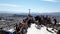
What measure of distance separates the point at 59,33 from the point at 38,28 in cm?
132

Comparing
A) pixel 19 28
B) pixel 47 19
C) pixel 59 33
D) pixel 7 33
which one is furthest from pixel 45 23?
pixel 7 33

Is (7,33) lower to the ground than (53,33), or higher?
lower

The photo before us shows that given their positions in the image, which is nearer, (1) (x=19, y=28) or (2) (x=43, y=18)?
(1) (x=19, y=28)

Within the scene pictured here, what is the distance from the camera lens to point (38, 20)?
281 inches

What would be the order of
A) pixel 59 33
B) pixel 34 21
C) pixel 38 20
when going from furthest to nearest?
pixel 34 21
pixel 38 20
pixel 59 33

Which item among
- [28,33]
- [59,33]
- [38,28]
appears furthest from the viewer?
[38,28]

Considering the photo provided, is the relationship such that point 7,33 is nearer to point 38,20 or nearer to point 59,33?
point 38,20

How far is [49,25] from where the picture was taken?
677cm

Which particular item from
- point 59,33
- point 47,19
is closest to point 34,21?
point 47,19

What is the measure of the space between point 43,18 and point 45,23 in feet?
1.22

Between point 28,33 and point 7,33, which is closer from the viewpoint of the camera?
point 28,33

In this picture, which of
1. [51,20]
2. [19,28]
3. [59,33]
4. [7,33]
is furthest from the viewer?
[7,33]

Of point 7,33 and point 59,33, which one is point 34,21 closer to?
point 7,33

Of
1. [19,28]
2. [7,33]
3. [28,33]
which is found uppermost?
[19,28]
